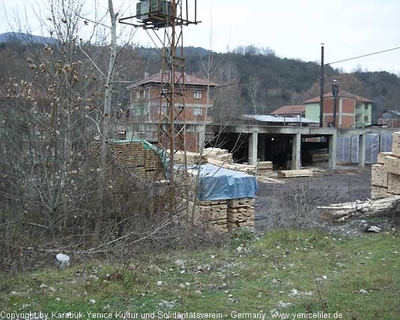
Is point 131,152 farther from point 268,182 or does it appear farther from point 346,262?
point 268,182

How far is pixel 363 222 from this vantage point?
941 cm

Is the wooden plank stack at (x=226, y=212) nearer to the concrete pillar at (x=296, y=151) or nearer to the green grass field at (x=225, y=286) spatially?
the green grass field at (x=225, y=286)

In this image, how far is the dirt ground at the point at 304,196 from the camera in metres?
9.23

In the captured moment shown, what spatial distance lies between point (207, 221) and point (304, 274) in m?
4.36

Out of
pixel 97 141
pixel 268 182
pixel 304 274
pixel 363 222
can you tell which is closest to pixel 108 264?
pixel 304 274

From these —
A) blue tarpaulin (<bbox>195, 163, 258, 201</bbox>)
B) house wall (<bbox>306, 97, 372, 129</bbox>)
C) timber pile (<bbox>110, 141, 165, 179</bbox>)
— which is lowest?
blue tarpaulin (<bbox>195, 163, 258, 201</bbox>)

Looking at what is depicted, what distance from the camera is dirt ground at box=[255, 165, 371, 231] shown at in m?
9.23

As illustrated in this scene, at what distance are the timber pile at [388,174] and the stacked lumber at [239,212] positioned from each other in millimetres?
4234

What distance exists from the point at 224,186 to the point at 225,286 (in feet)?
18.9

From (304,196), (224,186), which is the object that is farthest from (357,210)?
(224,186)

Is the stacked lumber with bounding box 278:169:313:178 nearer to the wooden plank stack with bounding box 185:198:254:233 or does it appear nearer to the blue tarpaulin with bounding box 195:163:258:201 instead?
the wooden plank stack with bounding box 185:198:254:233

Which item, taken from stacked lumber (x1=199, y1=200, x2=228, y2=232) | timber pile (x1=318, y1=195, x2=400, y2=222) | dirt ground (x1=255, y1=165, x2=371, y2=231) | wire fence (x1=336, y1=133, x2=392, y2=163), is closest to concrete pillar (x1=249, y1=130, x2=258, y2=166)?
dirt ground (x1=255, y1=165, x2=371, y2=231)

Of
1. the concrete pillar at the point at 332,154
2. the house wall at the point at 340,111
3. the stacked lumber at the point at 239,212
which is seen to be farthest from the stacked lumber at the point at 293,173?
the house wall at the point at 340,111

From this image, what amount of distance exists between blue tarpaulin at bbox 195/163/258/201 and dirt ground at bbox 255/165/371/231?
980 mm
